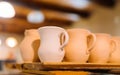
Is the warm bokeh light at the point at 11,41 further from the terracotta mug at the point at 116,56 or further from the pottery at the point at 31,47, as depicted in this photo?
the terracotta mug at the point at 116,56

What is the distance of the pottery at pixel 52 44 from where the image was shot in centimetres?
80

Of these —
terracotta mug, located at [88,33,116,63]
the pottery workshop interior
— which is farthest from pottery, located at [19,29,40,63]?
terracotta mug, located at [88,33,116,63]

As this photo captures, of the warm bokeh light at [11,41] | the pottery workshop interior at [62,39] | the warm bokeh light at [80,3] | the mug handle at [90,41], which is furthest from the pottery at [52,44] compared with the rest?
the warm bokeh light at [11,41]

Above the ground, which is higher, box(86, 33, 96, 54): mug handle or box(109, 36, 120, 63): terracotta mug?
box(86, 33, 96, 54): mug handle

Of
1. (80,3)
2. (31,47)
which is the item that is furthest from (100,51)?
(80,3)

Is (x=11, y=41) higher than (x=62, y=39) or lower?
lower

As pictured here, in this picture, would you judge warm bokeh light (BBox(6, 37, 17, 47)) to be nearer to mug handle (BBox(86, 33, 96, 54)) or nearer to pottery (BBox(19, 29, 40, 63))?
pottery (BBox(19, 29, 40, 63))

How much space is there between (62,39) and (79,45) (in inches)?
2.9

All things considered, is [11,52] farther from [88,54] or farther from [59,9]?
[88,54]

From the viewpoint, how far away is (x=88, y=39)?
0.89 meters

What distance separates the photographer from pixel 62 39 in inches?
32.9

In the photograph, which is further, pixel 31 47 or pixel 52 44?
pixel 31 47

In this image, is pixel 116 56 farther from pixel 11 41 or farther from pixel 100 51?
pixel 11 41

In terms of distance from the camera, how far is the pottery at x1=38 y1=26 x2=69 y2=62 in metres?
0.80
